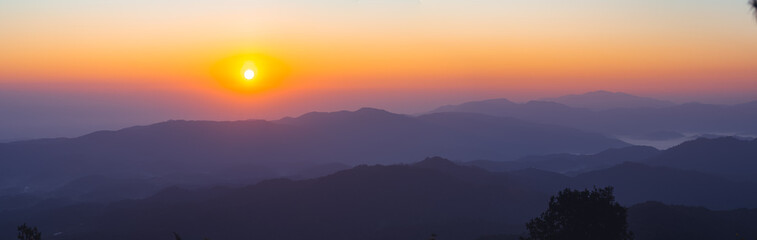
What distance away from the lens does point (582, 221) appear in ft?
172

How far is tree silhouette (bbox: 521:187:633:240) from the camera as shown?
51.7m

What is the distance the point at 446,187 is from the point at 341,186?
40192 millimetres

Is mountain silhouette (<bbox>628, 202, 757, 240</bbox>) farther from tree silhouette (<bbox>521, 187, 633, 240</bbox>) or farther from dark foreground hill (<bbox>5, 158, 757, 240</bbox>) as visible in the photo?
tree silhouette (<bbox>521, 187, 633, 240</bbox>)

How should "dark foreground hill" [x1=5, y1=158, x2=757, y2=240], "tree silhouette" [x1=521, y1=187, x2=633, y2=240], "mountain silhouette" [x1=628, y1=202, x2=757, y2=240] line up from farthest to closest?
"dark foreground hill" [x1=5, y1=158, x2=757, y2=240] → "mountain silhouette" [x1=628, y1=202, x2=757, y2=240] → "tree silhouette" [x1=521, y1=187, x2=633, y2=240]

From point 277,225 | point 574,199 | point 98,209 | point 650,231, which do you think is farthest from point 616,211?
point 98,209

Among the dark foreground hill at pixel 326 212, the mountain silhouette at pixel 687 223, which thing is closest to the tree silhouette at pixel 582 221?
the mountain silhouette at pixel 687 223

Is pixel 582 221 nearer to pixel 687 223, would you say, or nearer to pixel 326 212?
pixel 687 223

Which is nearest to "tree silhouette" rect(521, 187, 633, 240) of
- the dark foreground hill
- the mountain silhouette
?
the mountain silhouette

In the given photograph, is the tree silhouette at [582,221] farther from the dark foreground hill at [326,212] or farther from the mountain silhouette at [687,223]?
the dark foreground hill at [326,212]

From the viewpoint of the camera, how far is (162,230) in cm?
14825

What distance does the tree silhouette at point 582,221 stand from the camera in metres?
51.7

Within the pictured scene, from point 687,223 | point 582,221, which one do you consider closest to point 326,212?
point 687,223

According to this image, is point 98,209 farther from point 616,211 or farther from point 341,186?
point 616,211

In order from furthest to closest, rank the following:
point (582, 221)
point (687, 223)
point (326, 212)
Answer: point (326, 212)
point (687, 223)
point (582, 221)
